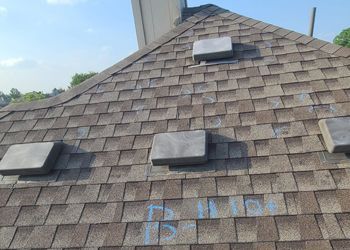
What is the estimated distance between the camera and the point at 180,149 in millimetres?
3863

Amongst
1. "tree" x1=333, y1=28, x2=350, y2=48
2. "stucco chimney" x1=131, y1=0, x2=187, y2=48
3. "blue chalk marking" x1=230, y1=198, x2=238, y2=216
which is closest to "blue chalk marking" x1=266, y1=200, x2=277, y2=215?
"blue chalk marking" x1=230, y1=198, x2=238, y2=216

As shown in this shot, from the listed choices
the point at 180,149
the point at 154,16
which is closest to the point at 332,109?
the point at 180,149

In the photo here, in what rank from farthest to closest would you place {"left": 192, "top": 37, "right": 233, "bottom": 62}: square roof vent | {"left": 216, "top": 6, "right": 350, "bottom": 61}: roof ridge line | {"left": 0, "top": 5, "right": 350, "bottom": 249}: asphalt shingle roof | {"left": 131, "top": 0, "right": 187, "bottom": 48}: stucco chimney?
1. {"left": 131, "top": 0, "right": 187, "bottom": 48}: stucco chimney
2. {"left": 192, "top": 37, "right": 233, "bottom": 62}: square roof vent
3. {"left": 216, "top": 6, "right": 350, "bottom": 61}: roof ridge line
4. {"left": 0, "top": 5, "right": 350, "bottom": 249}: asphalt shingle roof

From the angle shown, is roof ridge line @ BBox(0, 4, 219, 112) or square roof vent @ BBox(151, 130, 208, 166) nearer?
square roof vent @ BBox(151, 130, 208, 166)

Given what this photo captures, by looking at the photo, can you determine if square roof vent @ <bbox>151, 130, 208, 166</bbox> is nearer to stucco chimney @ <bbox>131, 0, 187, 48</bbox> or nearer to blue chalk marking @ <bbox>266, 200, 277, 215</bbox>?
blue chalk marking @ <bbox>266, 200, 277, 215</bbox>

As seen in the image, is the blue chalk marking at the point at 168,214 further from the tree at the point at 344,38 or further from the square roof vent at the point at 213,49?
the tree at the point at 344,38

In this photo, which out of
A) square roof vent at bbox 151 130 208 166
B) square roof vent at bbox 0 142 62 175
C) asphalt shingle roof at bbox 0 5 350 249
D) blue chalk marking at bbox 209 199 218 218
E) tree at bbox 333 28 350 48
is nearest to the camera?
asphalt shingle roof at bbox 0 5 350 249

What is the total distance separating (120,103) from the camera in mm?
5043

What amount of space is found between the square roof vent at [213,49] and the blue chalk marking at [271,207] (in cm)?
304

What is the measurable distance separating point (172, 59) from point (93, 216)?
3.44m

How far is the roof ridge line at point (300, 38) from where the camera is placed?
5026 millimetres

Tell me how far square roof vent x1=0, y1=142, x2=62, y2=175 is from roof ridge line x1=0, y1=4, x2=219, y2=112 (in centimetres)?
116

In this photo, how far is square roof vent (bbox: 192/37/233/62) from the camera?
536 centimetres

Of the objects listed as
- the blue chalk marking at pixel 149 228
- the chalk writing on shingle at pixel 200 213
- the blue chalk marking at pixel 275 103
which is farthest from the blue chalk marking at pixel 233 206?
the blue chalk marking at pixel 275 103
